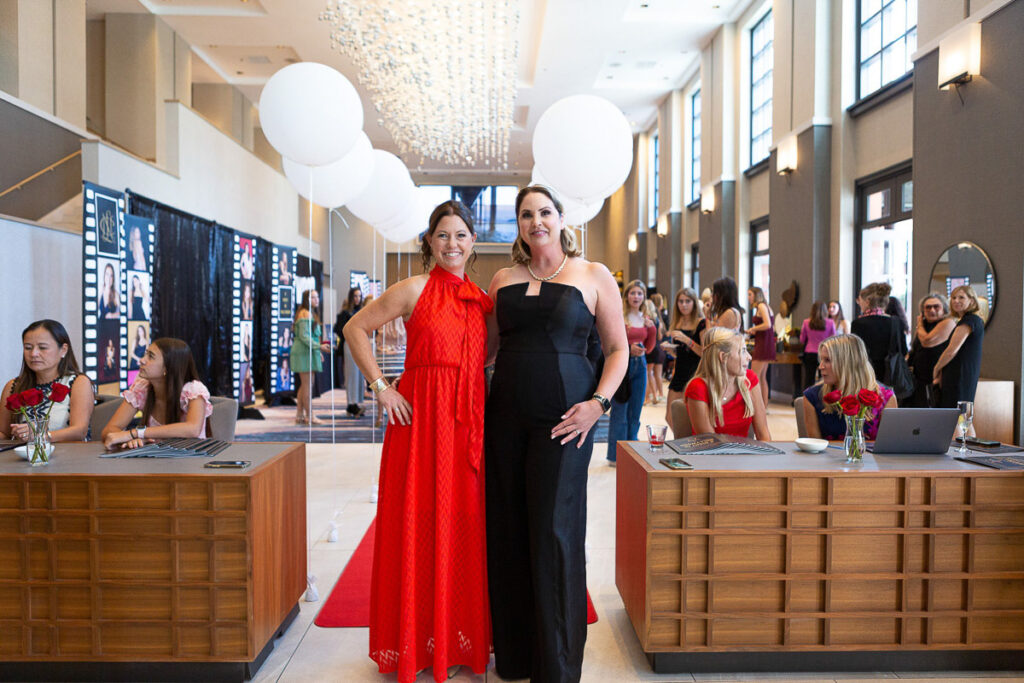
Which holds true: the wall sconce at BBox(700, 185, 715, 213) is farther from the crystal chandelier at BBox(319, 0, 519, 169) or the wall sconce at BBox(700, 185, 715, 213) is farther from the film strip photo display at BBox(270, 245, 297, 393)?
the film strip photo display at BBox(270, 245, 297, 393)

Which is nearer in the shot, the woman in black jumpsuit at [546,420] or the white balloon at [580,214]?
the woman in black jumpsuit at [546,420]

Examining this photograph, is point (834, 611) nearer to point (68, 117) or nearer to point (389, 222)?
point (389, 222)

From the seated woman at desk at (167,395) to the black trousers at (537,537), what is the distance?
1526mm

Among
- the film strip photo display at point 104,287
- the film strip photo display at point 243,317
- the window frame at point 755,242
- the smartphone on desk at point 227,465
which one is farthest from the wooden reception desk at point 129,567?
the window frame at point 755,242

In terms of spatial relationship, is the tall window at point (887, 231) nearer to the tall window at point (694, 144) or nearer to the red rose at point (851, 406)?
the red rose at point (851, 406)

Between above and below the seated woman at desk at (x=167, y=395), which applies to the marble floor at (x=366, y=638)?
below

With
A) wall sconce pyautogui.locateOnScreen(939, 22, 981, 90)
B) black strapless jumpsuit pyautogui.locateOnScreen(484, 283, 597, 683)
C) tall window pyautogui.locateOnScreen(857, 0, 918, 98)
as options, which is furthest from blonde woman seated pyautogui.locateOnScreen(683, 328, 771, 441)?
tall window pyautogui.locateOnScreen(857, 0, 918, 98)

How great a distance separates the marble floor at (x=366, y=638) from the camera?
254 centimetres

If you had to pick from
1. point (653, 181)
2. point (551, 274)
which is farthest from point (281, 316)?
point (653, 181)

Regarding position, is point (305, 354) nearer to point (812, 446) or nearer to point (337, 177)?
point (337, 177)

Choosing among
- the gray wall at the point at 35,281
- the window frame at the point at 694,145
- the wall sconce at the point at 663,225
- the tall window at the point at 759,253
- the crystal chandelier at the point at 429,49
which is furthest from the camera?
the wall sconce at the point at 663,225

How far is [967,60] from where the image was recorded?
5.67 m

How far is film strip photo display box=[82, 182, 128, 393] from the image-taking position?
644 centimetres

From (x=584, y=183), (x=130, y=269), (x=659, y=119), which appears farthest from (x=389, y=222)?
(x=659, y=119)
